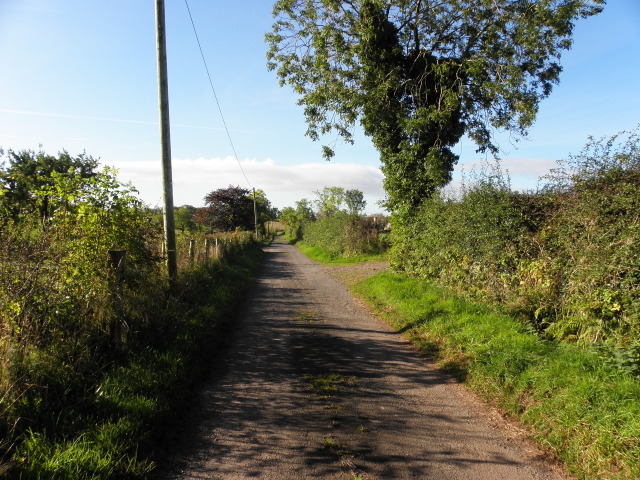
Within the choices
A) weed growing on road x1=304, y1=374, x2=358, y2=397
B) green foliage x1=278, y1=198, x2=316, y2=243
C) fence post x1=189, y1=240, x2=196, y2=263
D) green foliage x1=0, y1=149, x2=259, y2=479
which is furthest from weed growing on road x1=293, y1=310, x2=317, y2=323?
green foliage x1=278, y1=198, x2=316, y2=243

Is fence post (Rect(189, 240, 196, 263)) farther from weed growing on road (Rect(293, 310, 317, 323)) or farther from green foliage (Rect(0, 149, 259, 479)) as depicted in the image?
weed growing on road (Rect(293, 310, 317, 323))

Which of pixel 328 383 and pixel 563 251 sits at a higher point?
pixel 563 251

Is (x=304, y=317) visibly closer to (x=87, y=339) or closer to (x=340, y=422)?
(x=340, y=422)

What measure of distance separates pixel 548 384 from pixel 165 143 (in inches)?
304

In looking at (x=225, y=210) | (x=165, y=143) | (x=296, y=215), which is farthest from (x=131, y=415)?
(x=296, y=215)

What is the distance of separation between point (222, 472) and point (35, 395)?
1.98m

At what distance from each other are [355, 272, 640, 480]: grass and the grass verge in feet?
12.2

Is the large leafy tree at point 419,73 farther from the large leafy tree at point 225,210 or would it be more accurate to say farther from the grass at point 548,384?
the large leafy tree at point 225,210

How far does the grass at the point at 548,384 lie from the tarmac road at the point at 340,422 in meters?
0.26

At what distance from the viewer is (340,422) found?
4023 millimetres

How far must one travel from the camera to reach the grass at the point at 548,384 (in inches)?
129

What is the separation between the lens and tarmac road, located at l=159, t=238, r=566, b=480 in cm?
332

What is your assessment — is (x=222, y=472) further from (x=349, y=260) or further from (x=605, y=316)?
(x=349, y=260)

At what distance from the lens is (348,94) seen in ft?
39.1
